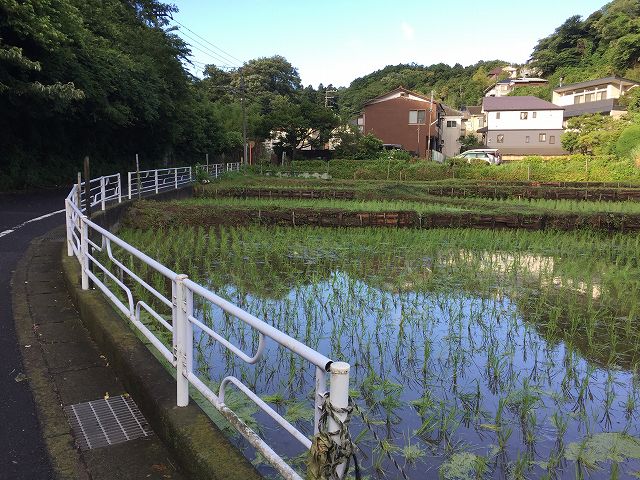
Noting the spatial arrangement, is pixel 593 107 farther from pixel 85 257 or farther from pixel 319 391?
pixel 319 391

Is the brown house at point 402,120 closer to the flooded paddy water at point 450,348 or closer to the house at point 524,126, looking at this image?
the house at point 524,126

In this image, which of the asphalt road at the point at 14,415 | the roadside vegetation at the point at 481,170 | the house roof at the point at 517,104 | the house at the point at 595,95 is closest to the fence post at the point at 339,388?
the asphalt road at the point at 14,415

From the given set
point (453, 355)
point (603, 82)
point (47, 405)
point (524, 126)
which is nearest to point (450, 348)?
point (453, 355)

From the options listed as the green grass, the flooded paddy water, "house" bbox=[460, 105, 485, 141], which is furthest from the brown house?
the flooded paddy water

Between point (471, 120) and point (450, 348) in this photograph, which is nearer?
point (450, 348)

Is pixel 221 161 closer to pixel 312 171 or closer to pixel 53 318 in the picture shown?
pixel 312 171

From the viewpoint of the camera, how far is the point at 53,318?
4.43 m

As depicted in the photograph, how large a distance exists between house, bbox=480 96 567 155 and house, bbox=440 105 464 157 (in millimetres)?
6830

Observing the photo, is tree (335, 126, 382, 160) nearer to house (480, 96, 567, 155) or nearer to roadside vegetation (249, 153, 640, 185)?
roadside vegetation (249, 153, 640, 185)

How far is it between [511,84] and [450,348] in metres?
69.5

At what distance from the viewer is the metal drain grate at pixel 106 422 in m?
2.61

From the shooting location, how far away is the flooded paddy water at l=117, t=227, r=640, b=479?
2910mm

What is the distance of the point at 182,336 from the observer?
8.20 feet

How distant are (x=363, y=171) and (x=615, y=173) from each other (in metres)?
14.0
